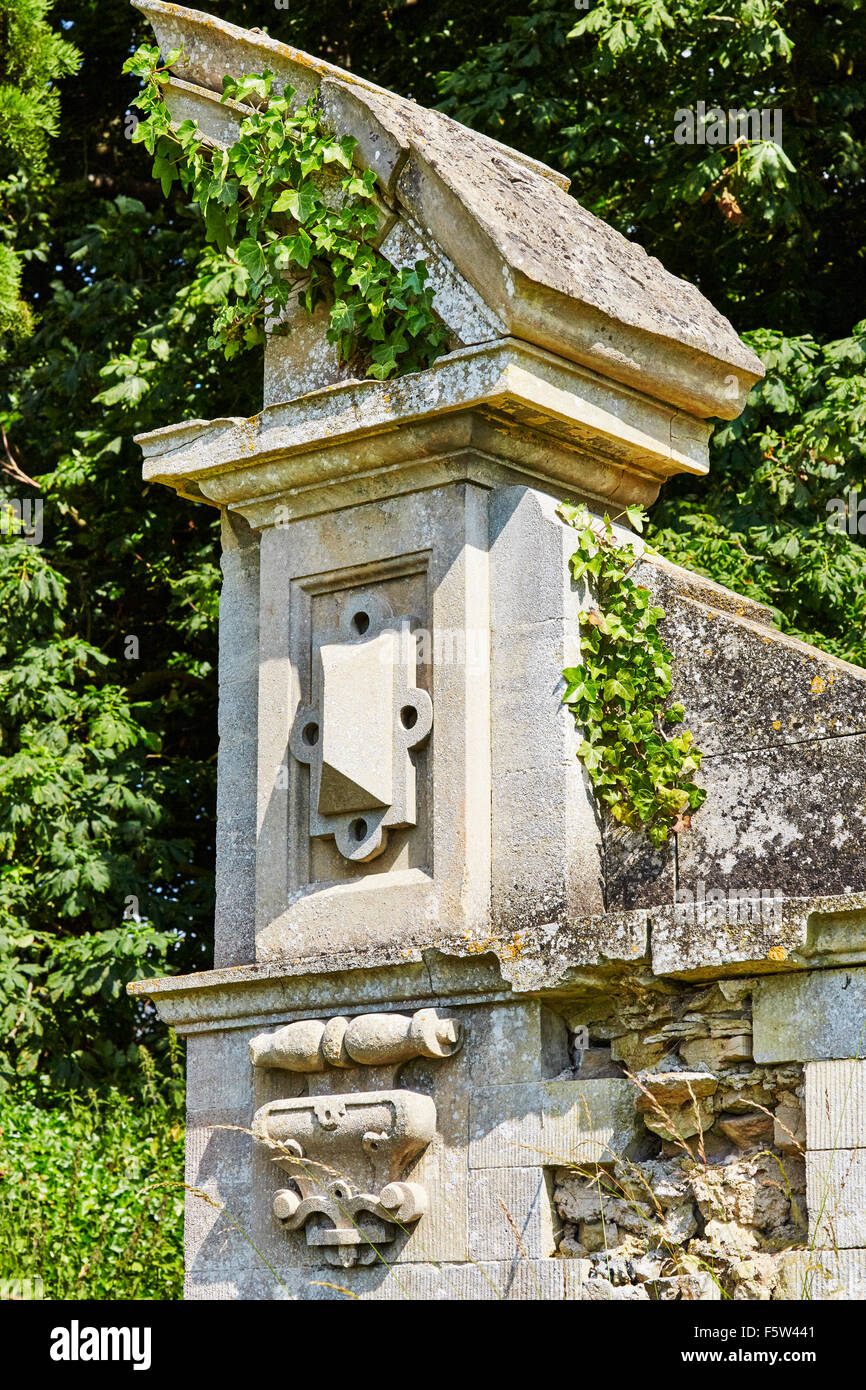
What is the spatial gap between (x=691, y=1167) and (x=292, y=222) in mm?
2780

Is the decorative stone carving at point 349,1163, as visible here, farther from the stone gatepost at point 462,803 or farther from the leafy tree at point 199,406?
the leafy tree at point 199,406

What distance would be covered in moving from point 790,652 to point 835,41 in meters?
5.68

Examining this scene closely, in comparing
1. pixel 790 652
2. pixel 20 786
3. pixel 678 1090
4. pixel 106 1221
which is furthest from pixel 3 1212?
pixel 790 652

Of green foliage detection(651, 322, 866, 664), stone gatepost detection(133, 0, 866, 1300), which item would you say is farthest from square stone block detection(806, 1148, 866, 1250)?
green foliage detection(651, 322, 866, 664)

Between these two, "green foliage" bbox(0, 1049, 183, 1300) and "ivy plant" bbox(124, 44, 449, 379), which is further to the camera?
"green foliage" bbox(0, 1049, 183, 1300)

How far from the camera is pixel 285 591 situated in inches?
198

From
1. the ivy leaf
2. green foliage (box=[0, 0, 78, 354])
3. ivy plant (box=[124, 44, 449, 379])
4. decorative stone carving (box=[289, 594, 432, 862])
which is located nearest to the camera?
decorative stone carving (box=[289, 594, 432, 862])

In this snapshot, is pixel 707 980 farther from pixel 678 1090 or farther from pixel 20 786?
pixel 20 786

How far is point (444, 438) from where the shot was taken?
4.64m

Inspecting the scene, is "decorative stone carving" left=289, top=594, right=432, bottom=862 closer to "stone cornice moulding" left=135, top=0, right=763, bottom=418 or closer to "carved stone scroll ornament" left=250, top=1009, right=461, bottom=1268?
"carved stone scroll ornament" left=250, top=1009, right=461, bottom=1268

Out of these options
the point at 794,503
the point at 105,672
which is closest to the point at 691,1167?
the point at 794,503

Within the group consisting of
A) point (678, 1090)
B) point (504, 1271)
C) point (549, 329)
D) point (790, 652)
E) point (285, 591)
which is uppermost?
point (549, 329)

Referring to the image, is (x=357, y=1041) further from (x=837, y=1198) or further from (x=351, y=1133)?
(x=837, y=1198)

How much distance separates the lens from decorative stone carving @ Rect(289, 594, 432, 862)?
4648 mm
